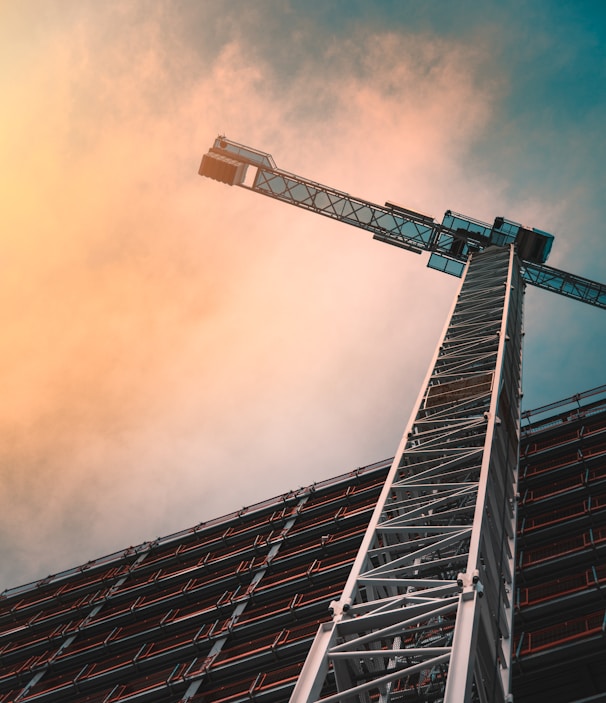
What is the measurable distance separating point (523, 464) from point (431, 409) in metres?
8.82

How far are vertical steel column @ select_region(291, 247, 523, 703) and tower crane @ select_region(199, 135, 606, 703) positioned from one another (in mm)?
38

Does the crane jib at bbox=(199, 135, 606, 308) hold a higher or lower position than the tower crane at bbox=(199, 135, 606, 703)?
higher

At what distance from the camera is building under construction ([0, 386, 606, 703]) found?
23.3m

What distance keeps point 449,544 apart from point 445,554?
525cm

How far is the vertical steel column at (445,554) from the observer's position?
50.4 feet

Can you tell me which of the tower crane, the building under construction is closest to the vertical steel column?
the tower crane

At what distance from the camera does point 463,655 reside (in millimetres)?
14047

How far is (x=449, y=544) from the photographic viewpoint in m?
18.7

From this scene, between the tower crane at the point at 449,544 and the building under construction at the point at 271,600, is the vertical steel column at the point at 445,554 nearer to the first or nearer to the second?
the tower crane at the point at 449,544

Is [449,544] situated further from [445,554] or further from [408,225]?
[408,225]

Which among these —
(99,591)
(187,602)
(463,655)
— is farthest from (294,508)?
(463,655)

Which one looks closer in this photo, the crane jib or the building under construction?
the building under construction

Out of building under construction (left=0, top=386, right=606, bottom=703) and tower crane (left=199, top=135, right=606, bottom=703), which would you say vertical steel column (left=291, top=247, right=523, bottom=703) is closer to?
tower crane (left=199, top=135, right=606, bottom=703)

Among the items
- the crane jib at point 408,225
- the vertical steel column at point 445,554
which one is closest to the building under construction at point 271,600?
the vertical steel column at point 445,554
